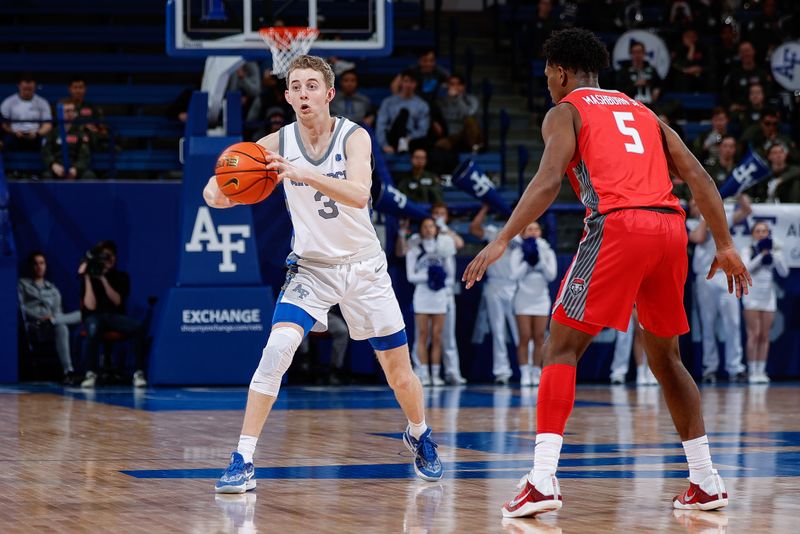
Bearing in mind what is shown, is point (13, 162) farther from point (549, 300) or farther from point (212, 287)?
point (549, 300)

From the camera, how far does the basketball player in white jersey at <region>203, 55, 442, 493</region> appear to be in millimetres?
6797

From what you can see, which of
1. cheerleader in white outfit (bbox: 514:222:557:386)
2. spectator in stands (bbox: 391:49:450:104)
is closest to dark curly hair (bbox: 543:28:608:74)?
cheerleader in white outfit (bbox: 514:222:557:386)

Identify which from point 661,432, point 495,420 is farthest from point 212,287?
point 661,432

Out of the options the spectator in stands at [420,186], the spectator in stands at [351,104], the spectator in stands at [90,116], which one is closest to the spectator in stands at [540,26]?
the spectator in stands at [351,104]

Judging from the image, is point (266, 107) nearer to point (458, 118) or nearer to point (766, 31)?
point (458, 118)

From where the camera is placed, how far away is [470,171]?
604 inches

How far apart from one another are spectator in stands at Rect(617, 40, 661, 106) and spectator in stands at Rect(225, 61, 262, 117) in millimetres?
5202

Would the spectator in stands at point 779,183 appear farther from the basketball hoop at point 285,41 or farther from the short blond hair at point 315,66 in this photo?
the short blond hair at point 315,66

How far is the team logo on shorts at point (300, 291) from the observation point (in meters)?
6.94

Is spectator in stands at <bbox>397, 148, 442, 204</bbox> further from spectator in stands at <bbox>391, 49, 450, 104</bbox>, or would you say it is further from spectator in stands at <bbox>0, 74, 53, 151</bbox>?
spectator in stands at <bbox>0, 74, 53, 151</bbox>

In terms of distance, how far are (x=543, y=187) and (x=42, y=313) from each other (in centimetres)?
1087

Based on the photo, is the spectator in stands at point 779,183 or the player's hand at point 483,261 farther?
the spectator in stands at point 779,183

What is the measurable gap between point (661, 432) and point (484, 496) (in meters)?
3.90

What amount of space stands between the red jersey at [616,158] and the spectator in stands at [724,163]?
11193 millimetres
